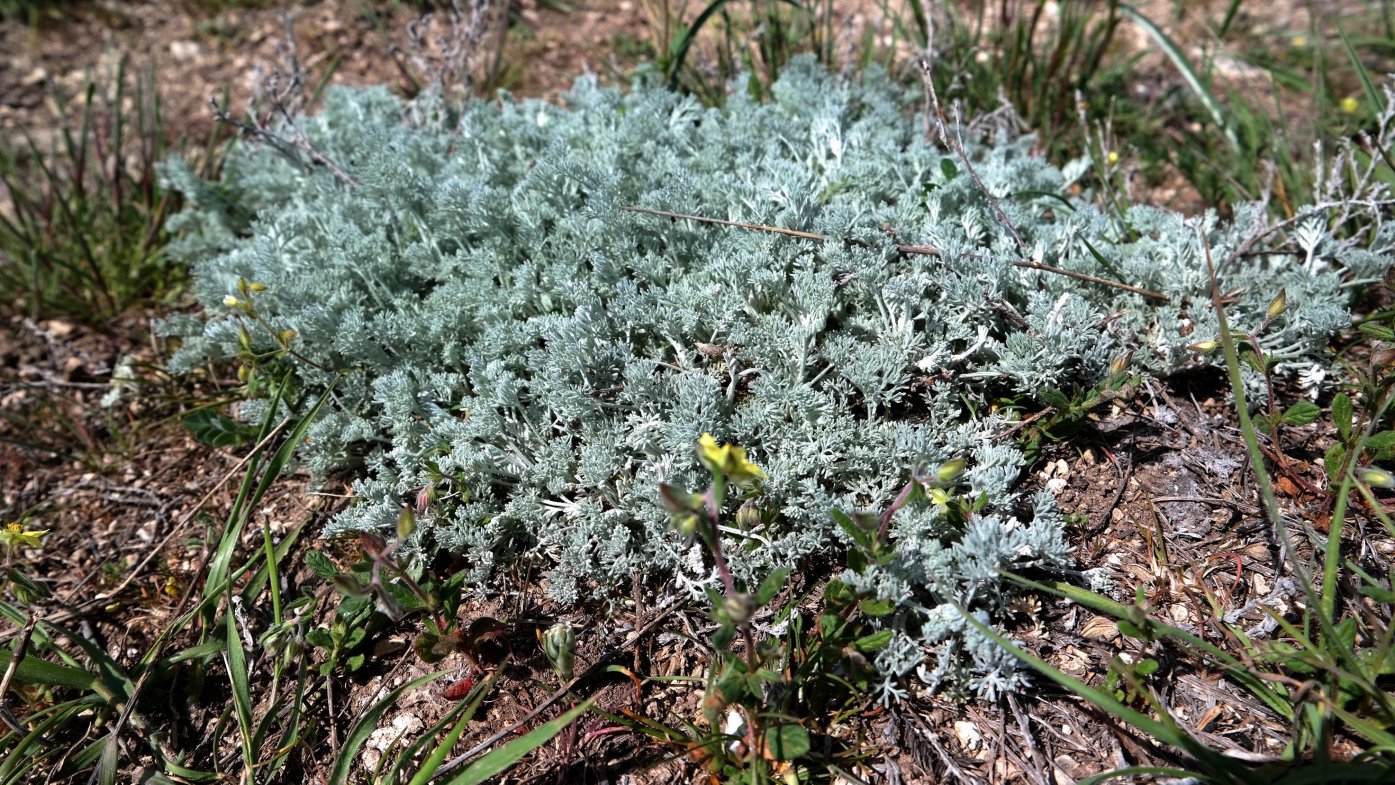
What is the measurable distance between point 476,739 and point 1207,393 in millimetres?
Result: 2387

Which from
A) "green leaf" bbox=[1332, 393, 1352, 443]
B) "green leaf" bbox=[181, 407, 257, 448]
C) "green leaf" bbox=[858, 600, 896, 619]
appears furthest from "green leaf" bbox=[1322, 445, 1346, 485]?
"green leaf" bbox=[181, 407, 257, 448]

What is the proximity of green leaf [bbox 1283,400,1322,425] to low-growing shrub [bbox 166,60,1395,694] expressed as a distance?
0.89 feet

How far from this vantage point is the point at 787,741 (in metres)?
2.01

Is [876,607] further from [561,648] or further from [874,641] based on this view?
[561,648]

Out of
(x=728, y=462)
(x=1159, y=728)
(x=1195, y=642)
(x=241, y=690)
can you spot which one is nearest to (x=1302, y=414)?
(x=1195, y=642)

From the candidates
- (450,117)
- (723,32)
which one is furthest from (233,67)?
(723,32)

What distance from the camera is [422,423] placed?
2.74 meters

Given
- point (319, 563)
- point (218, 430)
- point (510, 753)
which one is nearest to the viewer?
point (510, 753)

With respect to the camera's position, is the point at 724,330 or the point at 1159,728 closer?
the point at 1159,728

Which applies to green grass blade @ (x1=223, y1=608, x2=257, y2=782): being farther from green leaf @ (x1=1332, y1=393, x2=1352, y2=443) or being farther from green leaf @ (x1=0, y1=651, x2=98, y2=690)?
green leaf @ (x1=1332, y1=393, x2=1352, y2=443)

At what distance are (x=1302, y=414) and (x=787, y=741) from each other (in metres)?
1.67

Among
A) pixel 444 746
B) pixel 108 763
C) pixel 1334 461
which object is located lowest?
pixel 108 763

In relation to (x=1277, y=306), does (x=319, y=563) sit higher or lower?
lower

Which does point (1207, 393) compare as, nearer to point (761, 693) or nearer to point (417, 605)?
point (761, 693)
